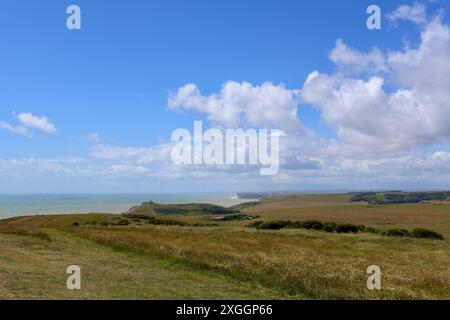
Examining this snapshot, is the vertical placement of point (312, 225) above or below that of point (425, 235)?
above

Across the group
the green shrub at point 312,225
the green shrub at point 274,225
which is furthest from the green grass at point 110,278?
the green shrub at point 312,225

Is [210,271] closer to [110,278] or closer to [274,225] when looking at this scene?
[110,278]

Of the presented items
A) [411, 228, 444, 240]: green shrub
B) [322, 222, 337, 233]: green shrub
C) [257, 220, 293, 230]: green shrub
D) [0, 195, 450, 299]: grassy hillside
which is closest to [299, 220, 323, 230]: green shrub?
[322, 222, 337, 233]: green shrub

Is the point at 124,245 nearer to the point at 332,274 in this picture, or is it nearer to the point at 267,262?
the point at 267,262

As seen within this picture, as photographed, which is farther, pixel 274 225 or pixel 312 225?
pixel 274 225
